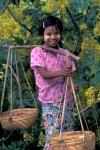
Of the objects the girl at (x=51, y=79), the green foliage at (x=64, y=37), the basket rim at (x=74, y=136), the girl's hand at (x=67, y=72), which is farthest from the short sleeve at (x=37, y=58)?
the green foliage at (x=64, y=37)

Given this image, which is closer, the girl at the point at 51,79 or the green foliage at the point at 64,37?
the girl at the point at 51,79

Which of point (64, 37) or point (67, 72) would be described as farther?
point (64, 37)

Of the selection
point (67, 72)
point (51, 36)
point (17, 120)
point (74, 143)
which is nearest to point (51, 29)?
point (51, 36)

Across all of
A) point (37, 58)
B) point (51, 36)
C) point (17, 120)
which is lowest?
point (17, 120)

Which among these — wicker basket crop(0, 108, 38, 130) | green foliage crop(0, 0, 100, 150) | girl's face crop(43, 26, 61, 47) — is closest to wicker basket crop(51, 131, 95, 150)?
wicker basket crop(0, 108, 38, 130)

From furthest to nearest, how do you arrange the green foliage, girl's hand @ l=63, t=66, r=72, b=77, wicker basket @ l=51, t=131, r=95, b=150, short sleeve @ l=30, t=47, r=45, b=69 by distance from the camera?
the green foliage < short sleeve @ l=30, t=47, r=45, b=69 < girl's hand @ l=63, t=66, r=72, b=77 < wicker basket @ l=51, t=131, r=95, b=150

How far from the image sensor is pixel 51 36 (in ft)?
14.0

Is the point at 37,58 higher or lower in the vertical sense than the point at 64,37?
lower

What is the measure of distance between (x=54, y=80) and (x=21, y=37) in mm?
1428

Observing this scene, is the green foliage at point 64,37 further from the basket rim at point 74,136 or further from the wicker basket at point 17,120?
the basket rim at point 74,136

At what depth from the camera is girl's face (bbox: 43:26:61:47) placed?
14.0 feet

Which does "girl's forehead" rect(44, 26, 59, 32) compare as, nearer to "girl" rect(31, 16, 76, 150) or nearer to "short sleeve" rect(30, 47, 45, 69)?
"girl" rect(31, 16, 76, 150)

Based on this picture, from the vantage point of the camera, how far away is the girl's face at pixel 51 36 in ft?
14.0

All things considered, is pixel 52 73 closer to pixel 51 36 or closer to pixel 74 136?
pixel 51 36
